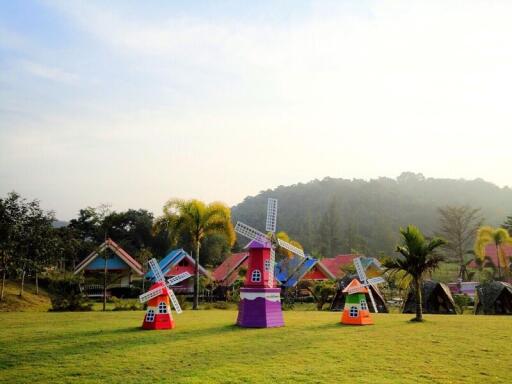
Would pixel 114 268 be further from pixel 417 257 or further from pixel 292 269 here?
pixel 417 257

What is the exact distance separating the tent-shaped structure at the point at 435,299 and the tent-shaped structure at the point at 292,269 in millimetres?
15242

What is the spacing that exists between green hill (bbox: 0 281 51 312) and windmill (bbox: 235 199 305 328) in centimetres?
1547

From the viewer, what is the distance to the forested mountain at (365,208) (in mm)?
76000

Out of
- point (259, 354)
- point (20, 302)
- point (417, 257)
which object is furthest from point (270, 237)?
point (20, 302)

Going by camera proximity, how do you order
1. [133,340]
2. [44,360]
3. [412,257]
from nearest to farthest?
[44,360] → [133,340] → [412,257]

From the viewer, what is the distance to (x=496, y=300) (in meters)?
23.4

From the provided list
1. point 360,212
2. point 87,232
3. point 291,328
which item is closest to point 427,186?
point 360,212

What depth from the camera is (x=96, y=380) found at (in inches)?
324

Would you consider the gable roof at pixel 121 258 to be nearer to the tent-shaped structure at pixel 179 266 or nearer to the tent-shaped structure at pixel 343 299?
the tent-shaped structure at pixel 179 266

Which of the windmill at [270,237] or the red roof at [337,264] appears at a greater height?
the windmill at [270,237]

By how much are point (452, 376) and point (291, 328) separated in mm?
7808

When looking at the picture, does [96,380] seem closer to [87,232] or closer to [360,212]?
[87,232]

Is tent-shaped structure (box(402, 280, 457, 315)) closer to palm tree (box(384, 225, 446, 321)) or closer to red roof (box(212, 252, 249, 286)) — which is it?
palm tree (box(384, 225, 446, 321))

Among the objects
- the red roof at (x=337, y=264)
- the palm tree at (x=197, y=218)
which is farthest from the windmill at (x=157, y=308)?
the red roof at (x=337, y=264)
